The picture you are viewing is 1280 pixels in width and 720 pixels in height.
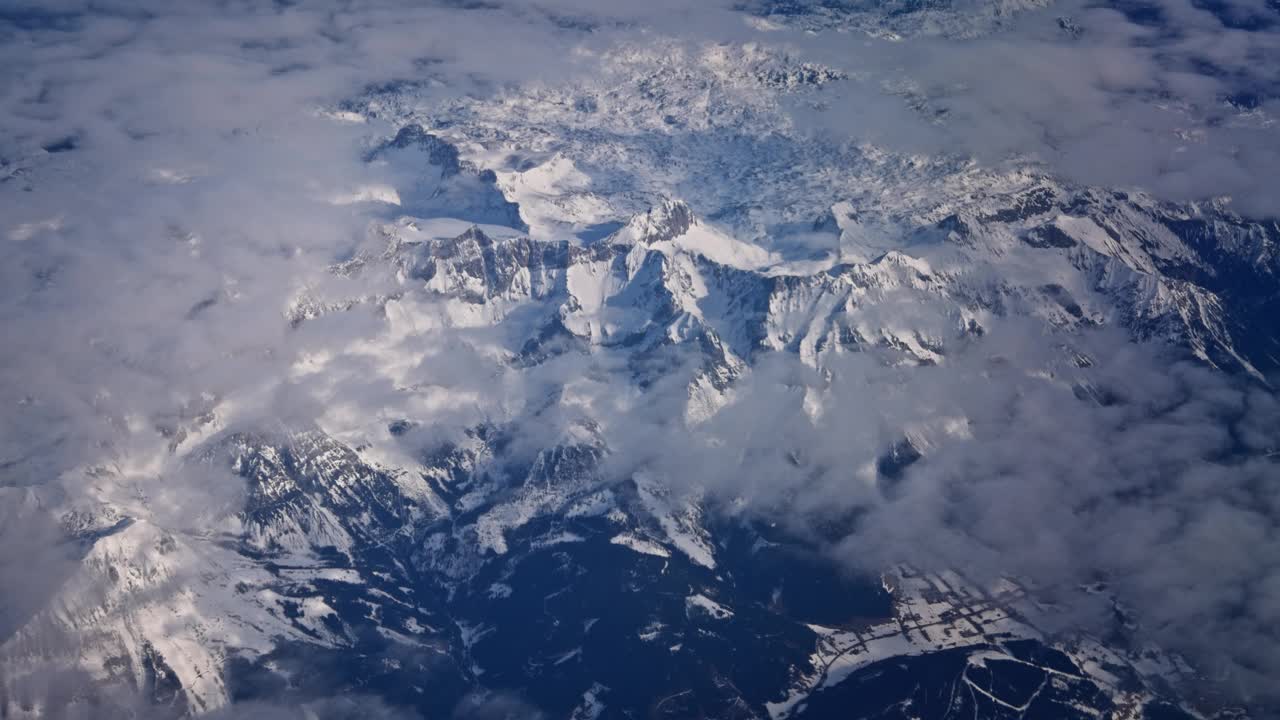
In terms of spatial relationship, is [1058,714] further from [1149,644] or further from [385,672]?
[385,672]

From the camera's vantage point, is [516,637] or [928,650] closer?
[928,650]

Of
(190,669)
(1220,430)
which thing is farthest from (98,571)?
(1220,430)

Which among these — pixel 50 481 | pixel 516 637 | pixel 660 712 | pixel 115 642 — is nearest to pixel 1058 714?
pixel 660 712

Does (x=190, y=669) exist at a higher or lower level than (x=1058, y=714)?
lower

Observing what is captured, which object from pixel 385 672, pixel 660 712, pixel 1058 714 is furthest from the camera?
pixel 385 672

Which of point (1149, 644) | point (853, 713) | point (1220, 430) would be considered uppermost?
point (1220, 430)

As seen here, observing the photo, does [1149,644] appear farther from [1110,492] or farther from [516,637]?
[516,637]

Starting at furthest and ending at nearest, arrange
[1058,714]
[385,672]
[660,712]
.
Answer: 1. [385,672]
2. [660,712]
3. [1058,714]

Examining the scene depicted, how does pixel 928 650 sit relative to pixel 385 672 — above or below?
above

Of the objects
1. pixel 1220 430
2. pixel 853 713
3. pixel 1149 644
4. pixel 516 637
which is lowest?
pixel 516 637
